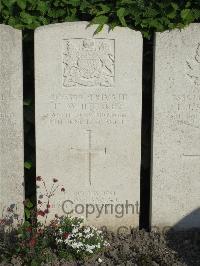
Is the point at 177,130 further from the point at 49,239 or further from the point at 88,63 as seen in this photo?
the point at 49,239

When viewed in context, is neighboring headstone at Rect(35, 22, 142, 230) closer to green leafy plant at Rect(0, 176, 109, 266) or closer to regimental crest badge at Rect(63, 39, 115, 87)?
regimental crest badge at Rect(63, 39, 115, 87)

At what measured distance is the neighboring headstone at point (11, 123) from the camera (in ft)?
14.8

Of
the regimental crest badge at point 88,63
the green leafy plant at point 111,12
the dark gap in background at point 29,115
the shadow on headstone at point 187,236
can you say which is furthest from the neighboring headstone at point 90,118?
the shadow on headstone at point 187,236

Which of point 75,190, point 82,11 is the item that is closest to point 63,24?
point 82,11

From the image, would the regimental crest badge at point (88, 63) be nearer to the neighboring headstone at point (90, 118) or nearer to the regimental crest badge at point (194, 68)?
the neighboring headstone at point (90, 118)

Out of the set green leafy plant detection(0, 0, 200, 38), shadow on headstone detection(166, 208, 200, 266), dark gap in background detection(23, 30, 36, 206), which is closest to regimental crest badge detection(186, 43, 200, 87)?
green leafy plant detection(0, 0, 200, 38)

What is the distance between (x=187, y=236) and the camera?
5004 millimetres

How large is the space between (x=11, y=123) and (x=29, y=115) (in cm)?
31

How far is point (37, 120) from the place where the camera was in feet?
15.4

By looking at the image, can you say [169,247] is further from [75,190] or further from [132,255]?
[75,190]

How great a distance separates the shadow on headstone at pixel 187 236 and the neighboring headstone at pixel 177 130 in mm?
11

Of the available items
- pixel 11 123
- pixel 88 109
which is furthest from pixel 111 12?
pixel 11 123

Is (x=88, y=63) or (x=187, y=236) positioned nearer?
(x=88, y=63)

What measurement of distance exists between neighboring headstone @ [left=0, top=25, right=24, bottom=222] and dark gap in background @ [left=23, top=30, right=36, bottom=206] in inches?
8.9
